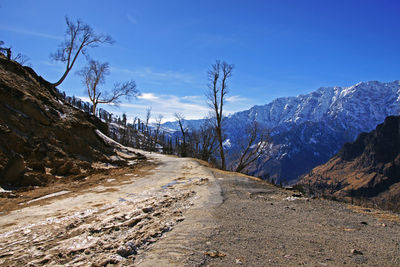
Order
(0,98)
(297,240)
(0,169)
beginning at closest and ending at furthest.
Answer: (297,240)
(0,169)
(0,98)

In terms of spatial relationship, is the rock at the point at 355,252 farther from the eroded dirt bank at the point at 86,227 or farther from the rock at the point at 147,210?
the rock at the point at 147,210

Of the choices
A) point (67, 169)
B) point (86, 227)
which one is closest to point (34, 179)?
point (67, 169)

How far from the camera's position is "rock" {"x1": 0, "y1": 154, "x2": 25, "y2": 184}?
8131mm

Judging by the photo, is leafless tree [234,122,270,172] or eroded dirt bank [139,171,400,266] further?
leafless tree [234,122,270,172]

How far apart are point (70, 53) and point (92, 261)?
25.9 metres

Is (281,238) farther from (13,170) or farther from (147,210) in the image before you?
(13,170)

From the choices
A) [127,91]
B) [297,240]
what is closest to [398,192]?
[127,91]

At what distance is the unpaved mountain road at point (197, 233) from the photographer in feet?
10.8

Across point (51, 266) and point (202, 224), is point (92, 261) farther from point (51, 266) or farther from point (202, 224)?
point (202, 224)

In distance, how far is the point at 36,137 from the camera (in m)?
10.9

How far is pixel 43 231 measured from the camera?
4.54 meters

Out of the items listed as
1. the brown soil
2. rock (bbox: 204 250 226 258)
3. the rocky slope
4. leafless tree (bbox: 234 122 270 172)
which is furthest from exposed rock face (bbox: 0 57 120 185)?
leafless tree (bbox: 234 122 270 172)

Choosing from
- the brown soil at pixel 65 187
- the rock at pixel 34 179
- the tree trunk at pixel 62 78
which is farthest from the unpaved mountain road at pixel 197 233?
the tree trunk at pixel 62 78

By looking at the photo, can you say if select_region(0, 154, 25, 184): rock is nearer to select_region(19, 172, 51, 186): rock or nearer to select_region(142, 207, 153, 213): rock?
select_region(19, 172, 51, 186): rock
